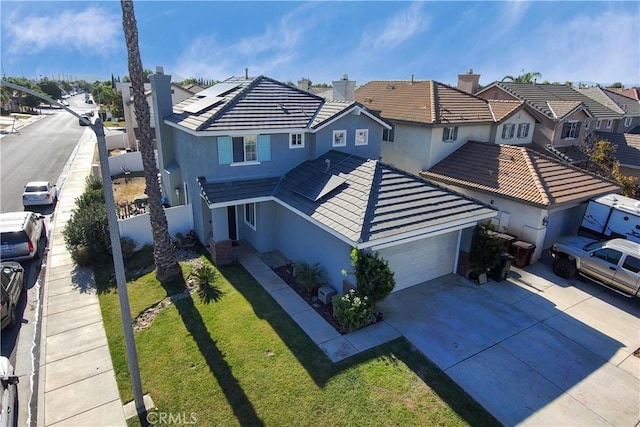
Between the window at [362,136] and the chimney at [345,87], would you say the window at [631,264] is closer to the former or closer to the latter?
the window at [362,136]

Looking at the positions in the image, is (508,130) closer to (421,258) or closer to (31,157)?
(421,258)

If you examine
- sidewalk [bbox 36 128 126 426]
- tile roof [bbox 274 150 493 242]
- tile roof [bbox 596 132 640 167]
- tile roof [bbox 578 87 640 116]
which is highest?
tile roof [bbox 578 87 640 116]

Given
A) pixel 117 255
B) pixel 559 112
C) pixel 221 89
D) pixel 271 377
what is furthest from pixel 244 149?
pixel 559 112

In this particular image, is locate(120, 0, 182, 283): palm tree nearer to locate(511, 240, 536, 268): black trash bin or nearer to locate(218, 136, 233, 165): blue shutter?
locate(218, 136, 233, 165): blue shutter

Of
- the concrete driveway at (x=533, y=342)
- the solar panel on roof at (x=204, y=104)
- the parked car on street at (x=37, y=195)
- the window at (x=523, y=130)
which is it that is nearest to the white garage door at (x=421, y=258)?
the concrete driveway at (x=533, y=342)

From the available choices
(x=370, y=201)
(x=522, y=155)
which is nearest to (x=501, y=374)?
(x=370, y=201)

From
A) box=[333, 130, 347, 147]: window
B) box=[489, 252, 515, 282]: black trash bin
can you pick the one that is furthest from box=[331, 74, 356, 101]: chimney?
box=[489, 252, 515, 282]: black trash bin
